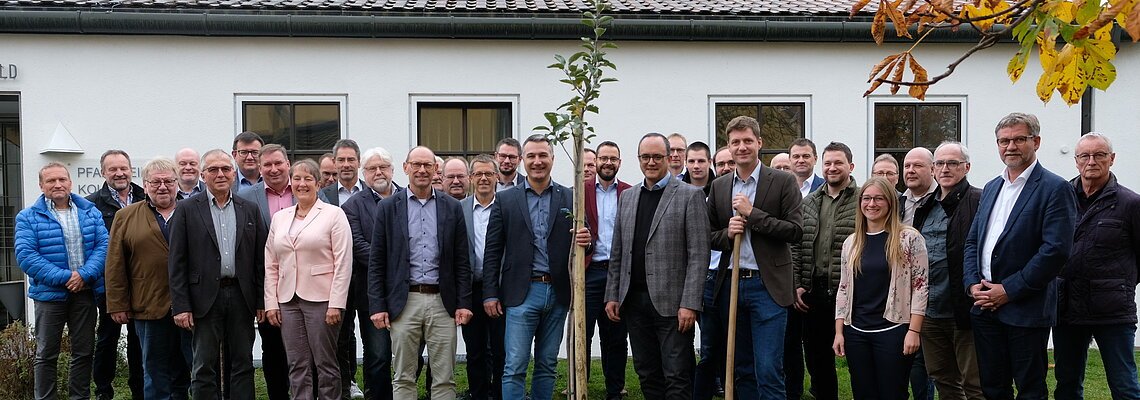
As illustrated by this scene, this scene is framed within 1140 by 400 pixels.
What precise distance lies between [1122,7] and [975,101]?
8254 mm

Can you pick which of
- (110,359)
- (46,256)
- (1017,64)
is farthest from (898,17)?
(110,359)

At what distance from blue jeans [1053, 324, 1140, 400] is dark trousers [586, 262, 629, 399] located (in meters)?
2.86

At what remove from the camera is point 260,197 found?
6742 mm

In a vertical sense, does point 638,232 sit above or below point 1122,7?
below

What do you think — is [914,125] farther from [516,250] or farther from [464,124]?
[516,250]

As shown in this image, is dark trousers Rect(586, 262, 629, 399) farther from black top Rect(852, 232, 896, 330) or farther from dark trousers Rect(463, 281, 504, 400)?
black top Rect(852, 232, 896, 330)

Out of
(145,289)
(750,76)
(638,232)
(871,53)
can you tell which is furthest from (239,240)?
(871,53)

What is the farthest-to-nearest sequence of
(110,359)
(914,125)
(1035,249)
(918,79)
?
1. (914,125)
2. (110,359)
3. (1035,249)
4. (918,79)

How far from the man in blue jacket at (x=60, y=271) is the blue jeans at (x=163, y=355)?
50 centimetres

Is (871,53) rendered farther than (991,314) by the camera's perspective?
Yes

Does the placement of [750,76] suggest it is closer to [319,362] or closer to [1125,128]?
[1125,128]

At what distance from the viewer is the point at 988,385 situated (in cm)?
544

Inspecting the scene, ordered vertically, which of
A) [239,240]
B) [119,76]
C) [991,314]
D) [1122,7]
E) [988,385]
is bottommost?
[988,385]

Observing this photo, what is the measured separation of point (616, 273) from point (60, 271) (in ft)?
13.2
